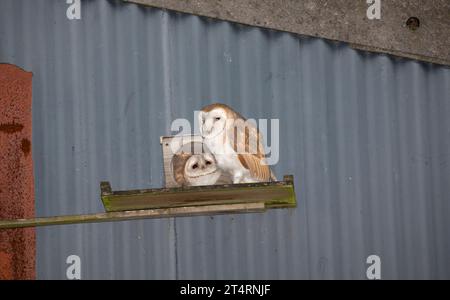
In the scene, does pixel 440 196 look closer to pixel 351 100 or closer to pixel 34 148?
pixel 351 100

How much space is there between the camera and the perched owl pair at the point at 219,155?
7324 mm

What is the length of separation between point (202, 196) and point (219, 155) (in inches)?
13.3

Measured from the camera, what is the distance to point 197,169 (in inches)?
290

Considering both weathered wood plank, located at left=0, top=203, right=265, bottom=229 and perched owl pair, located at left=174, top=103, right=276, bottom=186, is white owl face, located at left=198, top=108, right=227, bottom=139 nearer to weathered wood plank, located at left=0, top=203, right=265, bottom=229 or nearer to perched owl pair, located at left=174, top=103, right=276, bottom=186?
perched owl pair, located at left=174, top=103, right=276, bottom=186

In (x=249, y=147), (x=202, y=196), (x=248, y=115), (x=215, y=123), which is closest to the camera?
(x=202, y=196)

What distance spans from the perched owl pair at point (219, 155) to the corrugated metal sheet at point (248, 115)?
2.60 feet

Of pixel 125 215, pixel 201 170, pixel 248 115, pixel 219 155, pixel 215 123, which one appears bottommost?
pixel 125 215

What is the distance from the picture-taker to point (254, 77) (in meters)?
8.23

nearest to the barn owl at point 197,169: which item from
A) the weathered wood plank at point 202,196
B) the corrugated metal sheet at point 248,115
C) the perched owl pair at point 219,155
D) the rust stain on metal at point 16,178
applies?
the perched owl pair at point 219,155

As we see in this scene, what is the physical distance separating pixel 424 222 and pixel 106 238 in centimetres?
256

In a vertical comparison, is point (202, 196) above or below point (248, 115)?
below

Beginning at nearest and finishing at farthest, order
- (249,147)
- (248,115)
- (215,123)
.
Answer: (215,123) < (249,147) < (248,115)

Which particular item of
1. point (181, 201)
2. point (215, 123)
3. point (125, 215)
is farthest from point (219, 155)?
point (125, 215)

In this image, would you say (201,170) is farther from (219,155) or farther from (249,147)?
(249,147)
